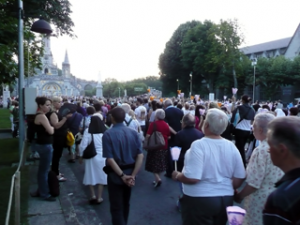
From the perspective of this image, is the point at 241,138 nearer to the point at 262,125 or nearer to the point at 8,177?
the point at 262,125

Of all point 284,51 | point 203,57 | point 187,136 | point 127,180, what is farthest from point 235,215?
point 284,51

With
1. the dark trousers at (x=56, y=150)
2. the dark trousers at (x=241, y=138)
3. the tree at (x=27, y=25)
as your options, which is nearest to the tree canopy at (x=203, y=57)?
the tree at (x=27, y=25)

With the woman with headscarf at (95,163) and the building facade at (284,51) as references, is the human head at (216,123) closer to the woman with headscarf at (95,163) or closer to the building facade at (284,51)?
the woman with headscarf at (95,163)

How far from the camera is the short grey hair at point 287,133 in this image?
1708mm

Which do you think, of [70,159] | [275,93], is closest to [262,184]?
[70,159]

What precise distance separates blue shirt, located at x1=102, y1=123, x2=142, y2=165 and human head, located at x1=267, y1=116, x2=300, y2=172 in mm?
2391

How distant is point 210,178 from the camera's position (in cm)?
287

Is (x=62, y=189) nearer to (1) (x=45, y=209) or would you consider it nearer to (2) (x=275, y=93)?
(1) (x=45, y=209)

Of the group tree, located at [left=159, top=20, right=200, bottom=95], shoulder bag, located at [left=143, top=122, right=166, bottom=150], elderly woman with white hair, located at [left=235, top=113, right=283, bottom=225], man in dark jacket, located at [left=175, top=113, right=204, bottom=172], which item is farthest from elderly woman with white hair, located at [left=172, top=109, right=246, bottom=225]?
tree, located at [left=159, top=20, right=200, bottom=95]

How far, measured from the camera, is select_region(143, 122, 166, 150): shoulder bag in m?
6.46

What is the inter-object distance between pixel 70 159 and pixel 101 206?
4.07 metres

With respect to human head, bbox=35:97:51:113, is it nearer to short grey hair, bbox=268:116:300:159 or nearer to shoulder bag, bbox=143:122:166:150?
shoulder bag, bbox=143:122:166:150

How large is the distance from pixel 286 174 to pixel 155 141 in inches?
194

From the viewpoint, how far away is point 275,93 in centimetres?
4788
